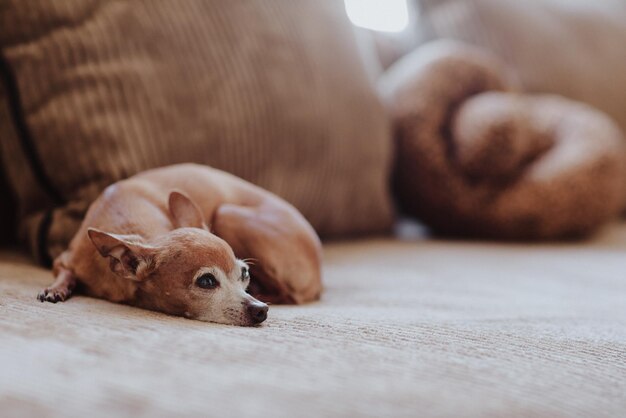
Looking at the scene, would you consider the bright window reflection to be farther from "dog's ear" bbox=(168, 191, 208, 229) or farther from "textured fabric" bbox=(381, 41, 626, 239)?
"dog's ear" bbox=(168, 191, 208, 229)

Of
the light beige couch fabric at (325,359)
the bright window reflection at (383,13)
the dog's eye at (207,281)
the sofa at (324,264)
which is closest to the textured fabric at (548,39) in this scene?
the sofa at (324,264)

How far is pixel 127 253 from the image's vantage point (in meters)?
0.92

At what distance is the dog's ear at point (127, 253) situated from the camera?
2.95 feet

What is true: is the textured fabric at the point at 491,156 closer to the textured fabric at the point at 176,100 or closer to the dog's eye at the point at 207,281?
the textured fabric at the point at 176,100

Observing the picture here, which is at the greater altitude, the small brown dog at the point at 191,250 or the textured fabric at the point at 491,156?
the textured fabric at the point at 491,156

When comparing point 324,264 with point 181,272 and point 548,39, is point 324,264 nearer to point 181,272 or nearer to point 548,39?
point 181,272

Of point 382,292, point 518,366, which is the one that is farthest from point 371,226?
point 518,366

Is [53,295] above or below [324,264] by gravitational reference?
below

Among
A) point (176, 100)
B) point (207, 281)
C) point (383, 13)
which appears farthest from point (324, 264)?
point (383, 13)

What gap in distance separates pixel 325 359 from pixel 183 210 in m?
0.44

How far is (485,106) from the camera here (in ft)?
6.07

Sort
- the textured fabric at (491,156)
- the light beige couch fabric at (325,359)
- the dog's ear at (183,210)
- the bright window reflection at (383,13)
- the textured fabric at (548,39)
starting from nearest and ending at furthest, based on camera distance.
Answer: the light beige couch fabric at (325,359), the dog's ear at (183,210), the textured fabric at (491,156), the textured fabric at (548,39), the bright window reflection at (383,13)

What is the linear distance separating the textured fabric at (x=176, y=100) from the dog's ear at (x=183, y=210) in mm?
273

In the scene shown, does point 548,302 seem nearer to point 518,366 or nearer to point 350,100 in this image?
point 518,366
